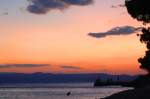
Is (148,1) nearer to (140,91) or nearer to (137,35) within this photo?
(137,35)

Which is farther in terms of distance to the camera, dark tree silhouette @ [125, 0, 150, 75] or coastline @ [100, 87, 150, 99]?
dark tree silhouette @ [125, 0, 150, 75]

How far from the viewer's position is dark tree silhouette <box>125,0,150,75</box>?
53.2m

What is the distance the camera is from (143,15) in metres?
55.3

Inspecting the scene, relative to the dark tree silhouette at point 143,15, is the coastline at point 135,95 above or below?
below

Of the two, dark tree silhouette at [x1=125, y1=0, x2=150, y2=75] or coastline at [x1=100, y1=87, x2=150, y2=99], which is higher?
dark tree silhouette at [x1=125, y1=0, x2=150, y2=75]

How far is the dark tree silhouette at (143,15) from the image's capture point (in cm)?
5319

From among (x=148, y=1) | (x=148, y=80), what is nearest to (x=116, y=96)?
(x=148, y=1)

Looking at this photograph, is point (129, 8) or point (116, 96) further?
point (129, 8)

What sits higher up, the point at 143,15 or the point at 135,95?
the point at 143,15

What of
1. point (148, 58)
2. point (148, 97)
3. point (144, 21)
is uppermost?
→ point (144, 21)

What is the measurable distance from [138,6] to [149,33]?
4.45 m

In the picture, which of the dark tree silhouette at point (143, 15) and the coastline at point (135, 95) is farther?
the dark tree silhouette at point (143, 15)

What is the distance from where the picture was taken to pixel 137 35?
57.1 meters

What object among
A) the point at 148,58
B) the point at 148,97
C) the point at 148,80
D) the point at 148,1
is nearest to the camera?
the point at 148,97
